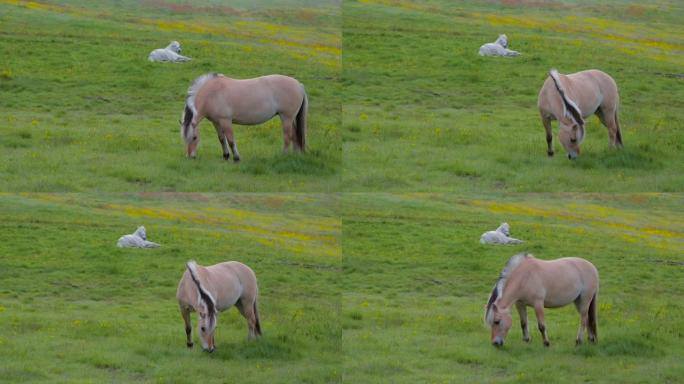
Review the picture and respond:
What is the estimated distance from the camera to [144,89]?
28.9 m

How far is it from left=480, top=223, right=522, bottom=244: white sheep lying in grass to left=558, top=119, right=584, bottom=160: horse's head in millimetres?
2739

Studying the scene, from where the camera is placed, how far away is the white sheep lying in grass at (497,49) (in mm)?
30125

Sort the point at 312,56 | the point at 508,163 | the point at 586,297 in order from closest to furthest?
the point at 586,297, the point at 508,163, the point at 312,56

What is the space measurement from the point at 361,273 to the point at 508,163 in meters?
3.41

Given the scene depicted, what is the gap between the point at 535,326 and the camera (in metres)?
24.3

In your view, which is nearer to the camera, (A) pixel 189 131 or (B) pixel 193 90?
(B) pixel 193 90

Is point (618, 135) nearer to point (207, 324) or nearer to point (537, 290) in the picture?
point (537, 290)

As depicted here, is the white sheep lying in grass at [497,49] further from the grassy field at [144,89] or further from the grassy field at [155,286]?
the grassy field at [155,286]

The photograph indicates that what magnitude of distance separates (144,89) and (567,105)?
9.35m

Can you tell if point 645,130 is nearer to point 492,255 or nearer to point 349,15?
point 492,255

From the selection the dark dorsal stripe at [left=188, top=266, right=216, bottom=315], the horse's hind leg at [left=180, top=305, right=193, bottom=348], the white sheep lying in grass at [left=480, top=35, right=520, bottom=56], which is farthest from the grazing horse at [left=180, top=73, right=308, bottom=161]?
the white sheep lying in grass at [left=480, top=35, right=520, bottom=56]

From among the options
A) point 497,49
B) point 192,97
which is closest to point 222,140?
point 192,97

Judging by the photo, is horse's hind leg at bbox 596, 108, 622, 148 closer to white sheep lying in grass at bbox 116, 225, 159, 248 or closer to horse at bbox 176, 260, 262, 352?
horse at bbox 176, 260, 262, 352

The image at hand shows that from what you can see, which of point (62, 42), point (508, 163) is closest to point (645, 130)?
point (508, 163)
